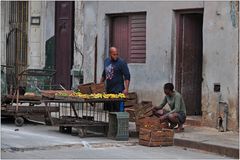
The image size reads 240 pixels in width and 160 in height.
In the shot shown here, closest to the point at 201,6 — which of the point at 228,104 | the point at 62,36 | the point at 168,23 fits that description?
the point at 168,23

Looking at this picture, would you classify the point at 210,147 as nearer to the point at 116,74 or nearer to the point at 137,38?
the point at 116,74

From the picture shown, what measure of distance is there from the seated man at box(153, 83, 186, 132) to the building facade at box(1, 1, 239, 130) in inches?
41.9

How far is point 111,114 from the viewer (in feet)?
40.1

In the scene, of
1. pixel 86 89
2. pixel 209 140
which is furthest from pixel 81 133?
pixel 209 140

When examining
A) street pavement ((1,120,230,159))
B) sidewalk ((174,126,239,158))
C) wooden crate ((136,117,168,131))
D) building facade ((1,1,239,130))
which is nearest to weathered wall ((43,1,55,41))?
building facade ((1,1,239,130))

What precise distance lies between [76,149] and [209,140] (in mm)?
2605

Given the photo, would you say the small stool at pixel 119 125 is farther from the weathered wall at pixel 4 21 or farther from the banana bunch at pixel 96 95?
the weathered wall at pixel 4 21

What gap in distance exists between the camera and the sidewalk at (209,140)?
1080 cm

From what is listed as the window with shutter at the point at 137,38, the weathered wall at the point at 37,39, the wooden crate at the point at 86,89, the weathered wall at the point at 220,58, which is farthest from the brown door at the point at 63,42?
the weathered wall at the point at 220,58

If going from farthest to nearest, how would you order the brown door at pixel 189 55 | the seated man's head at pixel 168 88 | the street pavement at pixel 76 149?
the brown door at pixel 189 55
the seated man's head at pixel 168 88
the street pavement at pixel 76 149

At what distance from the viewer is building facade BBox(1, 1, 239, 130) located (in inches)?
516

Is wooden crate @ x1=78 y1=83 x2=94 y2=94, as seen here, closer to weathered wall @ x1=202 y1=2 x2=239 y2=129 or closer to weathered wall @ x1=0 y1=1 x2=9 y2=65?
weathered wall @ x1=202 y1=2 x2=239 y2=129

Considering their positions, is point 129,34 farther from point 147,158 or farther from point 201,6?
point 147,158

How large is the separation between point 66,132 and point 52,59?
6629 millimetres
